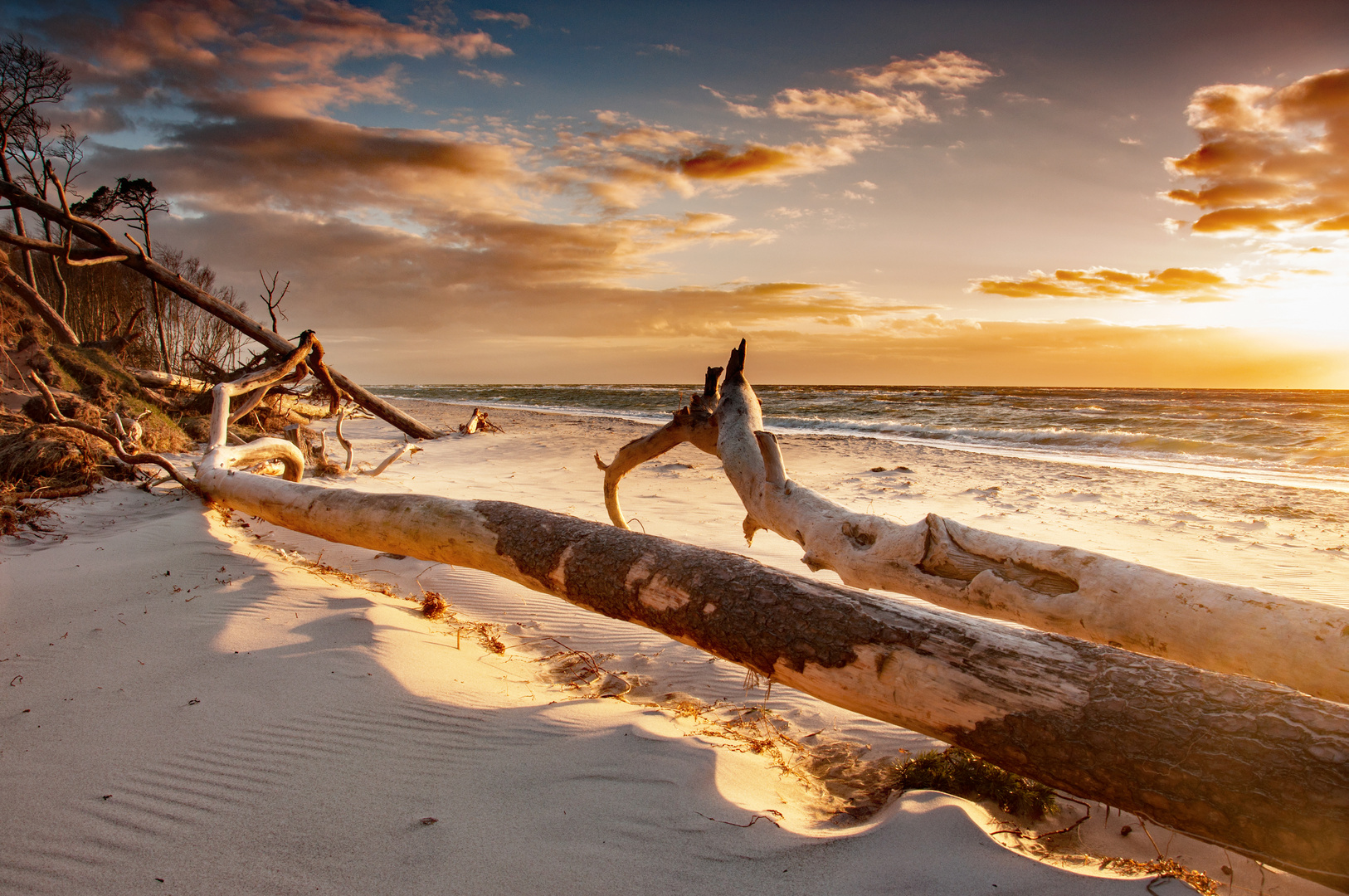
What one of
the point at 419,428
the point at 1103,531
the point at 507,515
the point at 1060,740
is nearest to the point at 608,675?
the point at 507,515

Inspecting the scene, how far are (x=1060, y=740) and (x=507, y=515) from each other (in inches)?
113

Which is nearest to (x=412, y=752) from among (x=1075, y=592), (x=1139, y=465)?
(x=1075, y=592)

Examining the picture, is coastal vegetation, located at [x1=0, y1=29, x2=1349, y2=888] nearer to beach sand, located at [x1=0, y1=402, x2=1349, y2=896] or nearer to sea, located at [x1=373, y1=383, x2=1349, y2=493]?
beach sand, located at [x1=0, y1=402, x2=1349, y2=896]

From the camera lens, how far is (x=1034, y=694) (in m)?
1.81

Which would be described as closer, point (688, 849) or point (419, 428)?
point (688, 849)

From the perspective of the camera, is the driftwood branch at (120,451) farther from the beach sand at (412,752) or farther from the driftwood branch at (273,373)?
the driftwood branch at (273,373)

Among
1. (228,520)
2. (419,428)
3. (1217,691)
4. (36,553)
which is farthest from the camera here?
(419,428)

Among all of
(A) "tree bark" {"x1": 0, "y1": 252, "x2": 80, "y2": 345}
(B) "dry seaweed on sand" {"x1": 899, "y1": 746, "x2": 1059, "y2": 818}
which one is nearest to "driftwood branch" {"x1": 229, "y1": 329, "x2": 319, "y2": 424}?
(A) "tree bark" {"x1": 0, "y1": 252, "x2": 80, "y2": 345}

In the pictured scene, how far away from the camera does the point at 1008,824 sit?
2.25 meters

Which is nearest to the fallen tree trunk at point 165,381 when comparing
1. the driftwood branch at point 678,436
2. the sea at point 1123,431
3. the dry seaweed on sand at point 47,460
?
the dry seaweed on sand at point 47,460

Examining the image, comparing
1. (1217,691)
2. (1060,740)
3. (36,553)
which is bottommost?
(36,553)

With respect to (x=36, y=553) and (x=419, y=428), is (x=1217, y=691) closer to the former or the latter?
(x=36, y=553)

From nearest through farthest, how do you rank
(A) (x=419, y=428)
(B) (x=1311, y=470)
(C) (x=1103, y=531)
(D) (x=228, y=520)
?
1. (D) (x=228, y=520)
2. (C) (x=1103, y=531)
3. (B) (x=1311, y=470)
4. (A) (x=419, y=428)

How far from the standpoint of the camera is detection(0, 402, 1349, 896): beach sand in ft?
5.94
